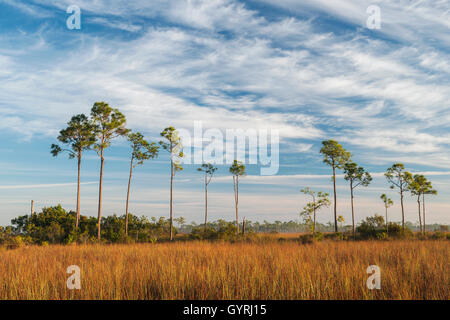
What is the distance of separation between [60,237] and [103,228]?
7.40m

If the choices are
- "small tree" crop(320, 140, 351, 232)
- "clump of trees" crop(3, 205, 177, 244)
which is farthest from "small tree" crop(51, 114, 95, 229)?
"small tree" crop(320, 140, 351, 232)

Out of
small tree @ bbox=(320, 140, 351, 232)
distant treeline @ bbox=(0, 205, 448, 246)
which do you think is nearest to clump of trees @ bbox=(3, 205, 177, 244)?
distant treeline @ bbox=(0, 205, 448, 246)

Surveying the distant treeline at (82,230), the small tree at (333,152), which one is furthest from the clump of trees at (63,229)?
the small tree at (333,152)

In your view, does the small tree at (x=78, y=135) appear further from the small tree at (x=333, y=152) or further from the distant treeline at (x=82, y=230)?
the small tree at (x=333, y=152)

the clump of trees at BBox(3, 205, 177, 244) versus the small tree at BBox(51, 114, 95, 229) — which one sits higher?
the small tree at BBox(51, 114, 95, 229)

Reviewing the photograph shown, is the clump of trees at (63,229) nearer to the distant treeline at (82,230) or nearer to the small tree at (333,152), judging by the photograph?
the distant treeline at (82,230)

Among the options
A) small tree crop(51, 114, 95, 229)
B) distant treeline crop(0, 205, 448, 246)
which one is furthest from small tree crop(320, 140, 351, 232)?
small tree crop(51, 114, 95, 229)

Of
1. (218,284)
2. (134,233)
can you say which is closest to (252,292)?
(218,284)

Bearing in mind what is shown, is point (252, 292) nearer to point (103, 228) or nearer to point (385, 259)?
point (385, 259)

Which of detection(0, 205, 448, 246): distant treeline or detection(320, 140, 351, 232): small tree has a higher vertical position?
detection(320, 140, 351, 232): small tree

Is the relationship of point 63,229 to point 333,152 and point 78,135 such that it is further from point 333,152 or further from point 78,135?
point 333,152

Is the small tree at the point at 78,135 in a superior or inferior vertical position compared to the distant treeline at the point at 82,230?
superior

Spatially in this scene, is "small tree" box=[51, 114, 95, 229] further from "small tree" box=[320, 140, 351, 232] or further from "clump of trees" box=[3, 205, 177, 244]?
"small tree" box=[320, 140, 351, 232]
